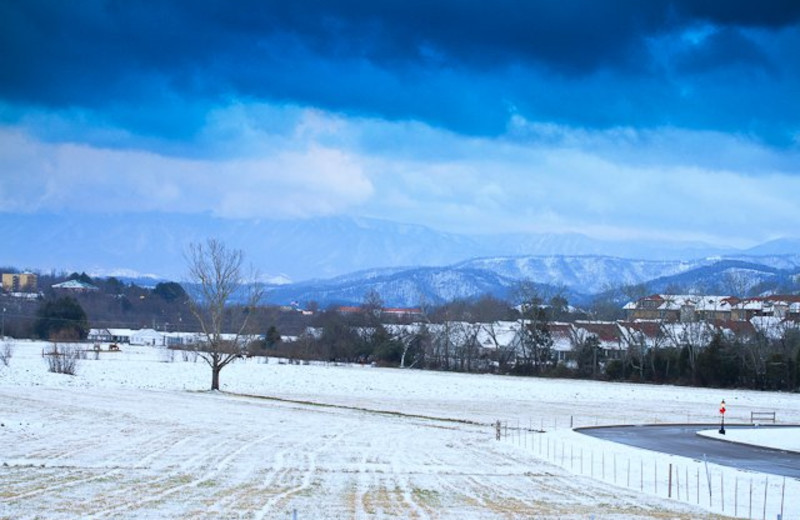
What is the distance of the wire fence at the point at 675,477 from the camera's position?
26.5 meters

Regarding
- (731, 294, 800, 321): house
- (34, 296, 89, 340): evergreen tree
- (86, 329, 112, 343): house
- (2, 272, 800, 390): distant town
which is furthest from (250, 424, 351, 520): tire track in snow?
(86, 329, 112, 343): house

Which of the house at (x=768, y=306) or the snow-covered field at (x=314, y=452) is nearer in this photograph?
the snow-covered field at (x=314, y=452)

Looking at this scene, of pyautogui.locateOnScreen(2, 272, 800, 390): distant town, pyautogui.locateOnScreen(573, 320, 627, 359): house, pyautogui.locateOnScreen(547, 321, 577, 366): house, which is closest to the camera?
pyautogui.locateOnScreen(2, 272, 800, 390): distant town

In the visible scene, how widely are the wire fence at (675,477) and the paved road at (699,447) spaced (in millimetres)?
1517

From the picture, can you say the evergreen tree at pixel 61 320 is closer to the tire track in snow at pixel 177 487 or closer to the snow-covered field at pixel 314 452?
the snow-covered field at pixel 314 452

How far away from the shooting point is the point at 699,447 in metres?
43.0

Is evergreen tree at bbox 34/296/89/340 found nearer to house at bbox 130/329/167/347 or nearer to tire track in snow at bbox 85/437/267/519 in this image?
house at bbox 130/329/167/347

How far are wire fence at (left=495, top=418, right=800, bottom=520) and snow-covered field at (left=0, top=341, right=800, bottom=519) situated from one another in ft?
0.61

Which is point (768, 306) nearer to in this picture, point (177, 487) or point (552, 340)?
point (552, 340)

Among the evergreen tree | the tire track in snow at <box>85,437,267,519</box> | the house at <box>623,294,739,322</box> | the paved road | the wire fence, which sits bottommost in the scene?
the tire track in snow at <box>85,437,267,519</box>

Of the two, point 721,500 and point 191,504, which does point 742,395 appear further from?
point 191,504

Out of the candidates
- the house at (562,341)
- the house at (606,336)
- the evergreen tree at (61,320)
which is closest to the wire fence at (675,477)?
the house at (606,336)

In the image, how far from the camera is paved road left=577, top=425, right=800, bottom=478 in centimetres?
3675

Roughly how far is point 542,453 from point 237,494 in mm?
18022
